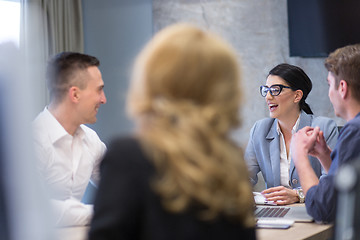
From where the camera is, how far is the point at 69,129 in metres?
2.90

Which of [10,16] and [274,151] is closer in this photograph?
[274,151]

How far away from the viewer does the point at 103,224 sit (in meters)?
1.13

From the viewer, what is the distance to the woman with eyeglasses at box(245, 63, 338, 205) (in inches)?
141

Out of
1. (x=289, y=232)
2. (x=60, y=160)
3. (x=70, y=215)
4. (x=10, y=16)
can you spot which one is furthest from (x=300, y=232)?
(x=10, y=16)

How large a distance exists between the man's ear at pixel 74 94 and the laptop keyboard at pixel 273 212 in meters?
1.09

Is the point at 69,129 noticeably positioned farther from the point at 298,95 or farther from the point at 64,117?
the point at 298,95

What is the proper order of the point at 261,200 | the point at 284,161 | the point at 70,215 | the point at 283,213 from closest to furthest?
the point at 70,215 → the point at 283,213 → the point at 261,200 → the point at 284,161

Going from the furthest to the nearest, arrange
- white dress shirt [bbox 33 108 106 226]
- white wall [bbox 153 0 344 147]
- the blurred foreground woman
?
white wall [bbox 153 0 344 147] < white dress shirt [bbox 33 108 106 226] < the blurred foreground woman

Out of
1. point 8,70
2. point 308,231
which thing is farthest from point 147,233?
point 308,231

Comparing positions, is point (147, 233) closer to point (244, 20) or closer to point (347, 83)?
point (347, 83)

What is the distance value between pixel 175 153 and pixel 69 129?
1.85 m

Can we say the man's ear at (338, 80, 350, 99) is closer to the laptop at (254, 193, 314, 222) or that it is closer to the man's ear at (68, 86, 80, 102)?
the laptop at (254, 193, 314, 222)

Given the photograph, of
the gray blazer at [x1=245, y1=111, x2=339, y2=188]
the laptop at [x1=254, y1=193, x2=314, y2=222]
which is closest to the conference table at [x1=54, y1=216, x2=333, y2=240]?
the laptop at [x1=254, y1=193, x2=314, y2=222]

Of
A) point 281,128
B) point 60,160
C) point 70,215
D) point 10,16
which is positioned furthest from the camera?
point 10,16
